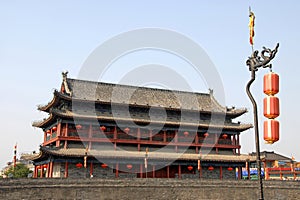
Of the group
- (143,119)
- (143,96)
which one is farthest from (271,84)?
(143,96)

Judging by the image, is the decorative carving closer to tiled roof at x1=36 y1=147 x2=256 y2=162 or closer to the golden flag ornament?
the golden flag ornament

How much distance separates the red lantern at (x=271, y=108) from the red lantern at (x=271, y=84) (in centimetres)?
21

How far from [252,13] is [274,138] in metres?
3.43

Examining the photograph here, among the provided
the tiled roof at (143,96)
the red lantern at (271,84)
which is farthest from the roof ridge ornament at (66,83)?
the red lantern at (271,84)

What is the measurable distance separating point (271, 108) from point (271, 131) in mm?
636

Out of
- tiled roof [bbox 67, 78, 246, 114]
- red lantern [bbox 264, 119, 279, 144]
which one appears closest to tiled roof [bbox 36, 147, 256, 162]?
tiled roof [bbox 67, 78, 246, 114]

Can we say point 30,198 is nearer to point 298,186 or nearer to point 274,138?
point 274,138

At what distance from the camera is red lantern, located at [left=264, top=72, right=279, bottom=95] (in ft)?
30.7

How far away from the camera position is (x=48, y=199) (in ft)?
68.8

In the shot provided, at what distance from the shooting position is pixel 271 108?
9.19 metres

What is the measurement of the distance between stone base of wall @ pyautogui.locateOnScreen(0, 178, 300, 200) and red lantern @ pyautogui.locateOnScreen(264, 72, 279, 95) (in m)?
15.9

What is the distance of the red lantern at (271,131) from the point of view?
9062mm

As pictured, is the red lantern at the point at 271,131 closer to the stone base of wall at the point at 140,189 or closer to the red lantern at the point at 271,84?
the red lantern at the point at 271,84

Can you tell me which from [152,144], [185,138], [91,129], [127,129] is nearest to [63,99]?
[91,129]
